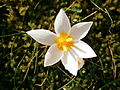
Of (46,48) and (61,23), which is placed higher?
(61,23)

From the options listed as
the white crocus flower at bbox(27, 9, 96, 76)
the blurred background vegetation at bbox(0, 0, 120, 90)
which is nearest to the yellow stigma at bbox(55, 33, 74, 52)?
the white crocus flower at bbox(27, 9, 96, 76)

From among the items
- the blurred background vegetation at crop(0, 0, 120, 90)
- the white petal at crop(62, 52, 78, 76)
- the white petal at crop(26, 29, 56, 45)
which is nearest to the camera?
the white petal at crop(26, 29, 56, 45)

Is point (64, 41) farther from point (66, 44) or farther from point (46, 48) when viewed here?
point (46, 48)

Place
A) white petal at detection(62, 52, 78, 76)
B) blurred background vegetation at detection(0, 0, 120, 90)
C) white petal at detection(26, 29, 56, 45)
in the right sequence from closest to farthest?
white petal at detection(26, 29, 56, 45), white petal at detection(62, 52, 78, 76), blurred background vegetation at detection(0, 0, 120, 90)

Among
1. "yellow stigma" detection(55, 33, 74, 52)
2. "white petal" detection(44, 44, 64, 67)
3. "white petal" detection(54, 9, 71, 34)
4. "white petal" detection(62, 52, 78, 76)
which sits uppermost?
"white petal" detection(54, 9, 71, 34)

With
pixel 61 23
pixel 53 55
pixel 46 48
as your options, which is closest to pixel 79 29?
pixel 61 23

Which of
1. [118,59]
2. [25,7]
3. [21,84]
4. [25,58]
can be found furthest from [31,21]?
[118,59]

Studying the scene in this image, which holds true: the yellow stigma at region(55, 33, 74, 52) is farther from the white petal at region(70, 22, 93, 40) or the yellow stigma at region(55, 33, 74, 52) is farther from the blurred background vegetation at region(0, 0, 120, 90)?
the blurred background vegetation at region(0, 0, 120, 90)

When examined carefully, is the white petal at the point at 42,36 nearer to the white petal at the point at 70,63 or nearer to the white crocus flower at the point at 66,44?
the white crocus flower at the point at 66,44
